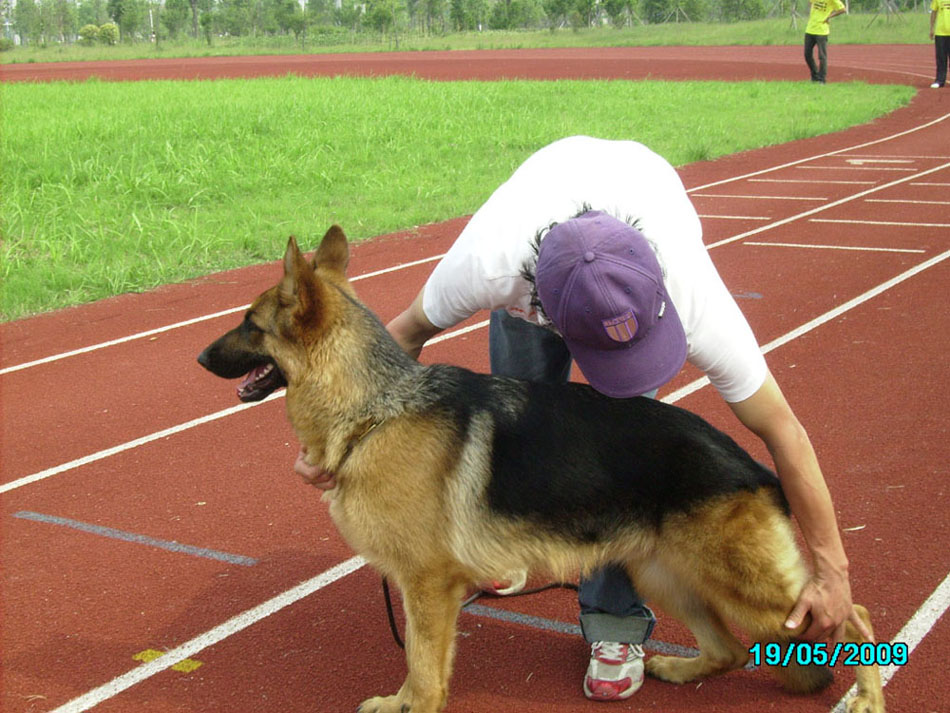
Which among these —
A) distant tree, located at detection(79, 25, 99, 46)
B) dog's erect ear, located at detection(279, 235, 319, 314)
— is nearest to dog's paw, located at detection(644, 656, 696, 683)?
dog's erect ear, located at detection(279, 235, 319, 314)

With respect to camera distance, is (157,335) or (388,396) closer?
(388,396)

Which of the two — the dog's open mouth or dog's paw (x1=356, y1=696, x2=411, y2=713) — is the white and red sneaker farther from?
the dog's open mouth

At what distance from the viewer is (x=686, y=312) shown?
3090 mm

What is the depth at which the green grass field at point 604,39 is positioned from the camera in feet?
151

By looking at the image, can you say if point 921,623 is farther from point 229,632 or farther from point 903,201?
point 903,201

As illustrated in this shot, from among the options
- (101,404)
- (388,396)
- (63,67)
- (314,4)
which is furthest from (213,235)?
(314,4)

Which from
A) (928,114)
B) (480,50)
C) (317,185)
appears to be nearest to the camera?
(317,185)

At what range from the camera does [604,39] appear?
55.8 metres

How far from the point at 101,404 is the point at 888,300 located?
20.3 feet

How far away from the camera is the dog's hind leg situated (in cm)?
350

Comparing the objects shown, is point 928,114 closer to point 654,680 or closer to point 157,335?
point 157,335

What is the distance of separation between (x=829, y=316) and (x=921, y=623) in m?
4.64

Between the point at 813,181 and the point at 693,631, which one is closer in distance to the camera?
the point at 693,631

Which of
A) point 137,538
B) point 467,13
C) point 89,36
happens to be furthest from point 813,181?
point 89,36
